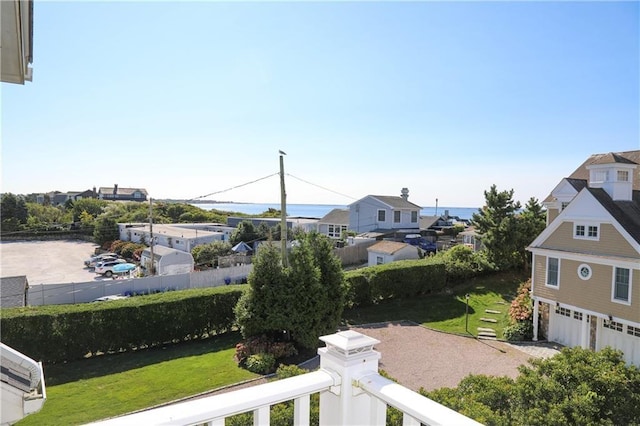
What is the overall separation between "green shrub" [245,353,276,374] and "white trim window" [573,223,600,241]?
444 inches

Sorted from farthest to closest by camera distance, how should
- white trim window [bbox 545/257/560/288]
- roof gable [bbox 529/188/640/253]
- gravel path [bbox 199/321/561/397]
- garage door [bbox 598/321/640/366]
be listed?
white trim window [bbox 545/257/560/288], roof gable [bbox 529/188/640/253], garage door [bbox 598/321/640/366], gravel path [bbox 199/321/561/397]

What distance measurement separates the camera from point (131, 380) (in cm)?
956

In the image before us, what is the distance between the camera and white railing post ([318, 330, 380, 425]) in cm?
179

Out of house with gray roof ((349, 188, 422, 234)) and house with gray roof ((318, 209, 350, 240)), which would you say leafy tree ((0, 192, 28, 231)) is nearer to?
house with gray roof ((318, 209, 350, 240))

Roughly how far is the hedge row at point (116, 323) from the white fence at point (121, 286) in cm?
230

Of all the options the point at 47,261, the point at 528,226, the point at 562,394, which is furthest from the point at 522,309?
the point at 47,261

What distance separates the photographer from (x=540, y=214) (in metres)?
20.3

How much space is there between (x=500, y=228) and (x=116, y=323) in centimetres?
1835

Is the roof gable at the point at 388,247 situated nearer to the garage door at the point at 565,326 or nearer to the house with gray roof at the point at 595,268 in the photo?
the house with gray roof at the point at 595,268

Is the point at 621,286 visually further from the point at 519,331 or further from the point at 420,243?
the point at 420,243

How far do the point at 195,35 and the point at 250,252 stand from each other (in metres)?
20.6

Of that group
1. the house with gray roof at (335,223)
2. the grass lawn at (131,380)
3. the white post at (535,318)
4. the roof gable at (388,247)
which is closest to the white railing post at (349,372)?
the grass lawn at (131,380)

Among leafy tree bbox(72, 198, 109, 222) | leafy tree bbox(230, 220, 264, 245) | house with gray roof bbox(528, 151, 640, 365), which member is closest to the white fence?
leafy tree bbox(230, 220, 264, 245)

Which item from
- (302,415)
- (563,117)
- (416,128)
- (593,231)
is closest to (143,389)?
(302,415)
